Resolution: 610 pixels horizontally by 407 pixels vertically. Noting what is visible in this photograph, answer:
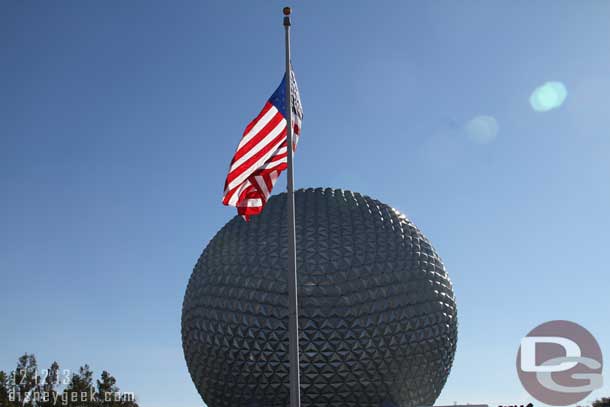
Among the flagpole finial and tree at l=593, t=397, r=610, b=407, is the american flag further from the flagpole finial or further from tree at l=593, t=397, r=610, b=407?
tree at l=593, t=397, r=610, b=407

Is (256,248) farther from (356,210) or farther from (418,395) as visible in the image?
(418,395)

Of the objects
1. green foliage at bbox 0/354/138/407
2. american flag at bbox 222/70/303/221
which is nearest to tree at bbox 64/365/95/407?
green foliage at bbox 0/354/138/407

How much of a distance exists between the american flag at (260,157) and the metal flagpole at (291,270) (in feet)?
1.56

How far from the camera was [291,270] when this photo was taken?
12672 millimetres

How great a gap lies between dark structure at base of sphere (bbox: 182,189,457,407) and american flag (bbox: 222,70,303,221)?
13417 mm

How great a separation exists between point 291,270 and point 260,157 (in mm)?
2643

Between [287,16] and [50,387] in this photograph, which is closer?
[287,16]

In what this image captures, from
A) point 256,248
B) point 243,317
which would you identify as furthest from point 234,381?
point 256,248

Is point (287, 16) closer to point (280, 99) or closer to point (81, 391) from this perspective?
point (280, 99)

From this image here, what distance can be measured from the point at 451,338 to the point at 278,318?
9013mm

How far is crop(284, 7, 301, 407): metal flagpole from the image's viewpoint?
40.1ft

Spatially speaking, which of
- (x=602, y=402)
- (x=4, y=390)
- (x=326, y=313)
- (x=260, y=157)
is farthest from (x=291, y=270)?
(x=602, y=402)

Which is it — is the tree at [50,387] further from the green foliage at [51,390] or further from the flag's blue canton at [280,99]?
the flag's blue canton at [280,99]

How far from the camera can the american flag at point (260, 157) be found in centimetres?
1364
